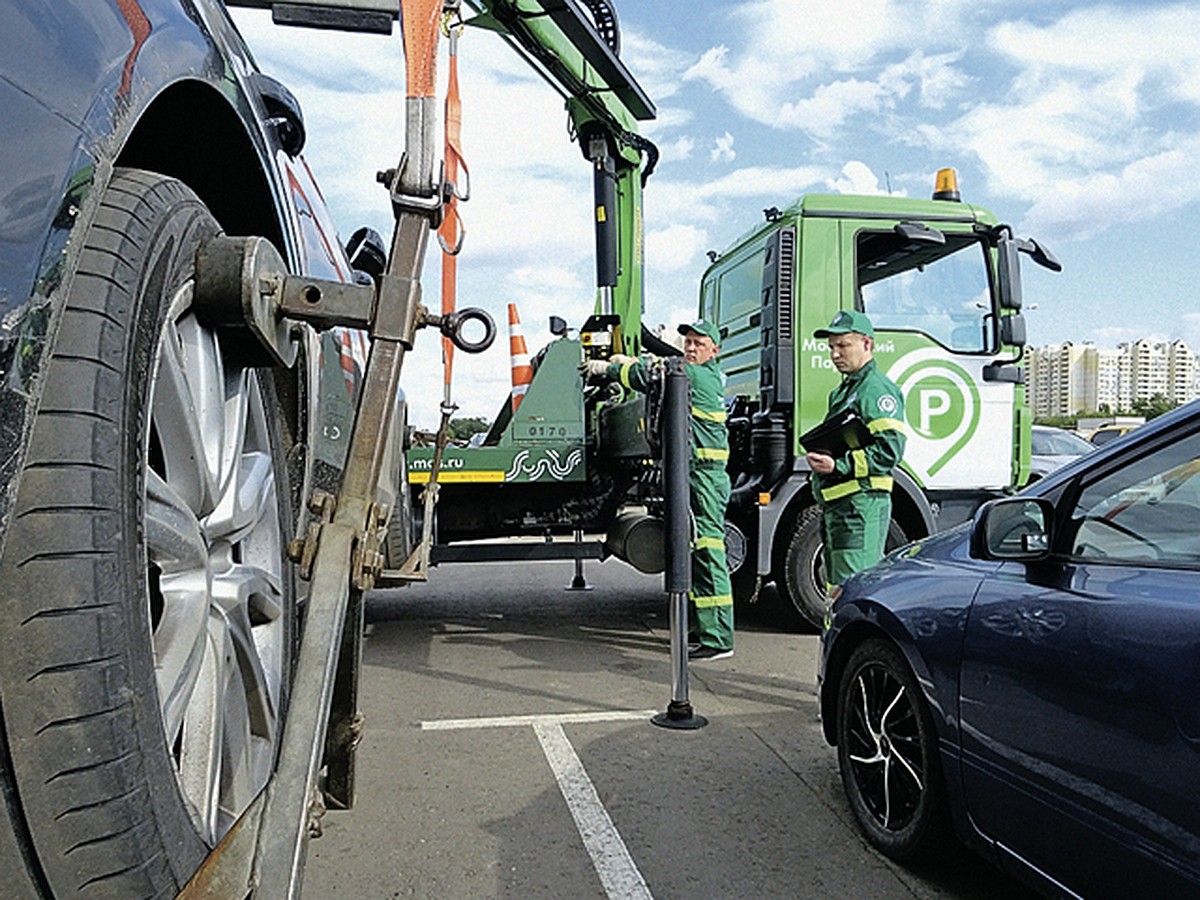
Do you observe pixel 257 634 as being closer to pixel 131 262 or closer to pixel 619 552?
pixel 131 262

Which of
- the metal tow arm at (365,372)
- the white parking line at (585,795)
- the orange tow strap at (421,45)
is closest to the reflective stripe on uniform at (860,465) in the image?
the white parking line at (585,795)

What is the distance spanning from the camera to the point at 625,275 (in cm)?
712

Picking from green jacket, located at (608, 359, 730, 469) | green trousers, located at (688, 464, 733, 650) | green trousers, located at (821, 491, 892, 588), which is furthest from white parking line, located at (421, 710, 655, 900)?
green jacket, located at (608, 359, 730, 469)

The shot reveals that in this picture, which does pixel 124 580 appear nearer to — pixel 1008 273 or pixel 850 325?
pixel 850 325

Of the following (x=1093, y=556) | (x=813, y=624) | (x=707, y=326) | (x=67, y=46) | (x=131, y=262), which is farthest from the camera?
(x=813, y=624)

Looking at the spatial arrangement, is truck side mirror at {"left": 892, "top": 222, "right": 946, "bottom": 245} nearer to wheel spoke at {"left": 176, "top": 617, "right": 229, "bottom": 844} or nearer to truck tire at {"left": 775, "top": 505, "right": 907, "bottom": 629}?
truck tire at {"left": 775, "top": 505, "right": 907, "bottom": 629}

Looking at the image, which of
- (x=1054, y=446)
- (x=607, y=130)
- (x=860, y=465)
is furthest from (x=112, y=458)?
(x=1054, y=446)

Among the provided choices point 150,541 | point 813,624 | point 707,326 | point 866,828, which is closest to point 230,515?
point 150,541

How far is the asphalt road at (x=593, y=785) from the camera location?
110 inches

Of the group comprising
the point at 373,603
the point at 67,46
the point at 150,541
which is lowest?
the point at 373,603

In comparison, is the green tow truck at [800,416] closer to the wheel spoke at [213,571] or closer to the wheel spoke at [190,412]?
the wheel spoke at [213,571]

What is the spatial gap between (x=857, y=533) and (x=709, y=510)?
1273 millimetres

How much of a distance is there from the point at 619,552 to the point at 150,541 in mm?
4771

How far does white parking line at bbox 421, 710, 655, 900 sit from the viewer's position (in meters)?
2.80
